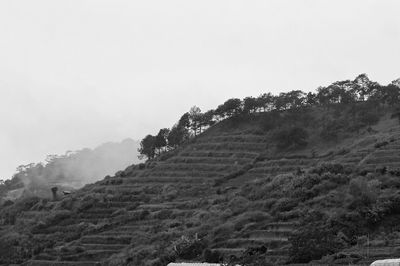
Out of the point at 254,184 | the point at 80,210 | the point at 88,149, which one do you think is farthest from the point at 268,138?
the point at 88,149

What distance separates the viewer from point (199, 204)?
70062mm

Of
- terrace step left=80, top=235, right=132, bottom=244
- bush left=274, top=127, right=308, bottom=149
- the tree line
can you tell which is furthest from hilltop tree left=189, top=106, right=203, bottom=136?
terrace step left=80, top=235, right=132, bottom=244

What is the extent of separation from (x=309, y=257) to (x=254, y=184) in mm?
26955

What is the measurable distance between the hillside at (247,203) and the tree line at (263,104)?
1.32 metres

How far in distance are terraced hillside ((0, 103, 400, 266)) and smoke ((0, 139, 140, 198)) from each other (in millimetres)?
37193

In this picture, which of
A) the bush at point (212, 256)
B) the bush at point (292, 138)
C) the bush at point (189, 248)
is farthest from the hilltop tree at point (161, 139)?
the bush at point (212, 256)

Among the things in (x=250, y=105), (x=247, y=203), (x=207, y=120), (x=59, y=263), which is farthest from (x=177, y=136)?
(x=59, y=263)

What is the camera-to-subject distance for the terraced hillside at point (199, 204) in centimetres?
5450

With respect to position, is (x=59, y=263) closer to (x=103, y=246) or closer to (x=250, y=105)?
(x=103, y=246)

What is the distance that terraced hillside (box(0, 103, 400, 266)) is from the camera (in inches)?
→ 2146

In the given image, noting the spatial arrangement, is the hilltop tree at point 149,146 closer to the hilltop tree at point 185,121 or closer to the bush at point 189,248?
the hilltop tree at point 185,121

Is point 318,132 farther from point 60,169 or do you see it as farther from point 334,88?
point 60,169

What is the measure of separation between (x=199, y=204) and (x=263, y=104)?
29.0 m

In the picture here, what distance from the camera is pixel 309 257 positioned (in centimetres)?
4231
